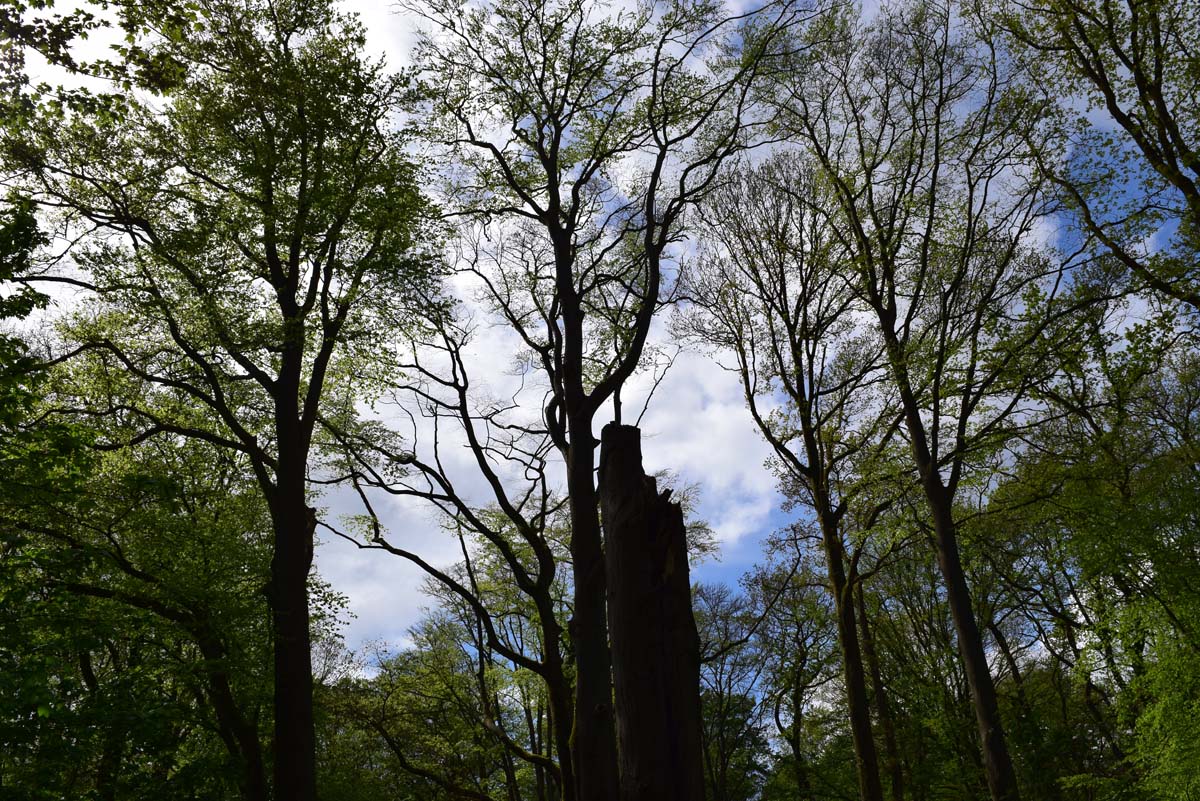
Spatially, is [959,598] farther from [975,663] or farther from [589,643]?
[589,643]

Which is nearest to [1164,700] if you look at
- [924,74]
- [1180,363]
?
[1180,363]

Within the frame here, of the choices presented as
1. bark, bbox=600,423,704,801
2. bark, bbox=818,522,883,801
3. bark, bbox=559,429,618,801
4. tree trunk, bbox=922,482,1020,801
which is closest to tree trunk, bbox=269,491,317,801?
bark, bbox=559,429,618,801

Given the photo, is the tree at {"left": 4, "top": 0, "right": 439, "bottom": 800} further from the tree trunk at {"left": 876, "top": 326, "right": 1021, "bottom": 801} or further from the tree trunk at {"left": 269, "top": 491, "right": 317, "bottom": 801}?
the tree trunk at {"left": 876, "top": 326, "right": 1021, "bottom": 801}

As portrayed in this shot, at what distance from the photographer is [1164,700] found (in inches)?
485

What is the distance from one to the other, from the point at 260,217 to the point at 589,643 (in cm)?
733

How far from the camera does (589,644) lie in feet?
28.4

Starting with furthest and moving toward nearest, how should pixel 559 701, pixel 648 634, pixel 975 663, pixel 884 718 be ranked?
1. pixel 884 718
2. pixel 975 663
3. pixel 559 701
4. pixel 648 634

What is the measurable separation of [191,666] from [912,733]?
2009 cm

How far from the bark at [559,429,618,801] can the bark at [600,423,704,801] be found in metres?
4.63

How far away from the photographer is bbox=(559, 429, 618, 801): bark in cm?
798

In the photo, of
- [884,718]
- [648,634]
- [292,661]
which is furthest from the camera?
[884,718]

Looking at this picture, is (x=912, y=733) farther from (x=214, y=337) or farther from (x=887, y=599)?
(x=214, y=337)

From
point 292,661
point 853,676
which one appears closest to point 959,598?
point 853,676

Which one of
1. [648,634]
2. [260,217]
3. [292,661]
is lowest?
[648,634]
